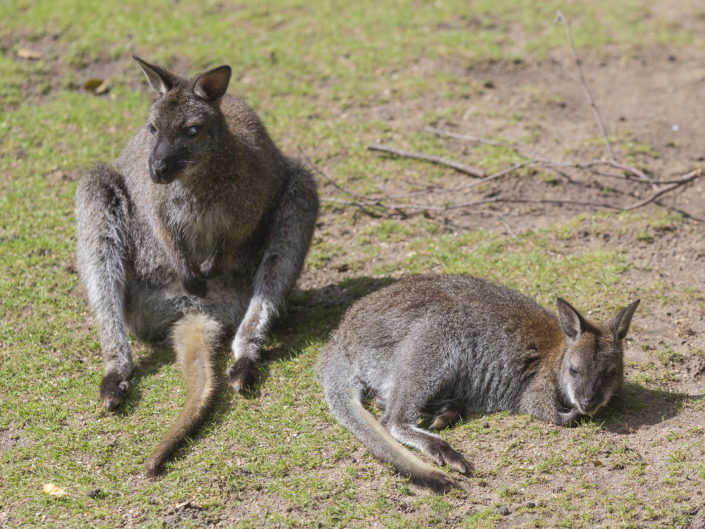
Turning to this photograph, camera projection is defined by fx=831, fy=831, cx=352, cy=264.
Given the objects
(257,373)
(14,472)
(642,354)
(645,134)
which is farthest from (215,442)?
(645,134)

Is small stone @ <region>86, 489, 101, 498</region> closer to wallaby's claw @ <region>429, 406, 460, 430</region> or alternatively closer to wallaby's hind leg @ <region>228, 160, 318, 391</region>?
wallaby's hind leg @ <region>228, 160, 318, 391</region>

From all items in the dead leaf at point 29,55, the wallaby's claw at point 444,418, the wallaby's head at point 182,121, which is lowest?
the wallaby's claw at point 444,418

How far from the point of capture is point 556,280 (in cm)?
634

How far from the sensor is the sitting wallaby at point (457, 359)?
186 inches

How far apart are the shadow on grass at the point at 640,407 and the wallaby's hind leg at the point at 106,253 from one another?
3120 mm

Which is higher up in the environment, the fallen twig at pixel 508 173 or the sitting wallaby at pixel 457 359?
the sitting wallaby at pixel 457 359

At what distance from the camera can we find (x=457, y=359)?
505cm

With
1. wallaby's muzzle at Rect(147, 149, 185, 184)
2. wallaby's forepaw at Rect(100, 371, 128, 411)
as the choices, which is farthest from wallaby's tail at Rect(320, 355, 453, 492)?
wallaby's muzzle at Rect(147, 149, 185, 184)

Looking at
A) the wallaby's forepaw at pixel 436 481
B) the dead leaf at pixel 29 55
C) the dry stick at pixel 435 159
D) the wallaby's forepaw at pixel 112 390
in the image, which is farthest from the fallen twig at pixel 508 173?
the dead leaf at pixel 29 55

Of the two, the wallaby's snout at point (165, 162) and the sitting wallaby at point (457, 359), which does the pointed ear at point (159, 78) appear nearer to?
the wallaby's snout at point (165, 162)

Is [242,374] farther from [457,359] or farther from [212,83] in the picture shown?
[212,83]

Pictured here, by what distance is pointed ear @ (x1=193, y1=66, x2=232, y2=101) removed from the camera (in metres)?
5.46

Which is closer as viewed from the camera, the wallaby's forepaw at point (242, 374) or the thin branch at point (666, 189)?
the wallaby's forepaw at point (242, 374)

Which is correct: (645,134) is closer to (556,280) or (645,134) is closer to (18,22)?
(556,280)
